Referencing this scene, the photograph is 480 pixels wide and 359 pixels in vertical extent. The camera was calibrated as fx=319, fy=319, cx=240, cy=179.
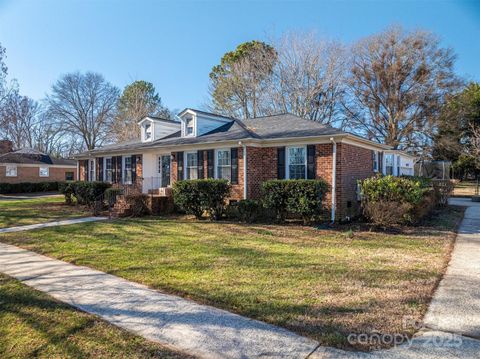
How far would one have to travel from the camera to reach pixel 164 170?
16719 mm

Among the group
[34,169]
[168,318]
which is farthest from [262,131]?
[34,169]

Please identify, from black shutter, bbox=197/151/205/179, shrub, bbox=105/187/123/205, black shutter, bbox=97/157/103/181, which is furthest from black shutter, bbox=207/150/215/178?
black shutter, bbox=97/157/103/181

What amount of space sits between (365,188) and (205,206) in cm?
575

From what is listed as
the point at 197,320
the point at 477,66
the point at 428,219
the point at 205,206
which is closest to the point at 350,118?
the point at 477,66

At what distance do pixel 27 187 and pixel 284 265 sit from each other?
3352cm

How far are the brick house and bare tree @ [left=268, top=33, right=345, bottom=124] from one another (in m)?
10.9

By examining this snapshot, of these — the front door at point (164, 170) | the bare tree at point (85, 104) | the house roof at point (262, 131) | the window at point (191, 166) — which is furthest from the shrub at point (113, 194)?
the bare tree at point (85, 104)

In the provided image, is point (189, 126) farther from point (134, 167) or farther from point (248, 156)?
point (248, 156)

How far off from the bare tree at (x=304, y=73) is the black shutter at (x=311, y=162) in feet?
50.1

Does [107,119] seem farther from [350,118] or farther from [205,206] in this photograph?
[205,206]

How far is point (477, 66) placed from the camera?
28.4m

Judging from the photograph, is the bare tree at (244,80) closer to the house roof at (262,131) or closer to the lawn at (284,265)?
the house roof at (262,131)

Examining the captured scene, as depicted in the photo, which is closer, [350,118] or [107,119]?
[350,118]

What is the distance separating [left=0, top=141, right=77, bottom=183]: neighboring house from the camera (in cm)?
3159
